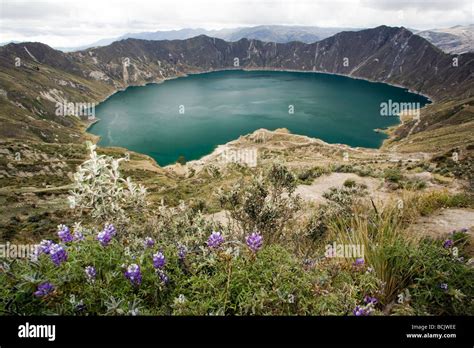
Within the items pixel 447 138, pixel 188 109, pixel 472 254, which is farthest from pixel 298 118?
pixel 472 254

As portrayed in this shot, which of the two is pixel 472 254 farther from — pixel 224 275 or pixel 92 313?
pixel 92 313

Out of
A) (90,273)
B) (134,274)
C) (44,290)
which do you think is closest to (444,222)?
(134,274)

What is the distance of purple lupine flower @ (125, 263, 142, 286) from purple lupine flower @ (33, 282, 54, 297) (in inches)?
23.0

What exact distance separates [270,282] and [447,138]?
89336mm

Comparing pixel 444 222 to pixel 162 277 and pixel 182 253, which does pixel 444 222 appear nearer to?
pixel 182 253

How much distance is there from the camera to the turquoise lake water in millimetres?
106375

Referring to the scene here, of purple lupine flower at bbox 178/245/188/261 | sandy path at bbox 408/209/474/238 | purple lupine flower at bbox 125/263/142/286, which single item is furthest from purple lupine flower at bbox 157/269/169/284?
sandy path at bbox 408/209/474/238

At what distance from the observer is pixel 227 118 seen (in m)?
138

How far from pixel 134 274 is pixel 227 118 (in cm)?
13806

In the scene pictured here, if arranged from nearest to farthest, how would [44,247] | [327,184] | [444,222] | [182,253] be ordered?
[44,247] → [182,253] → [444,222] → [327,184]

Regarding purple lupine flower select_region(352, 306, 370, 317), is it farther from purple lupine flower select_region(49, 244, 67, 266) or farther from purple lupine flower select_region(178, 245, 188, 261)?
purple lupine flower select_region(49, 244, 67, 266)

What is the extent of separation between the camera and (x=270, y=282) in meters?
2.93

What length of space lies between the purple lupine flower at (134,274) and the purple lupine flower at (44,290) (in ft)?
1.92

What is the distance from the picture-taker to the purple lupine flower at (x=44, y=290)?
2.43 meters
